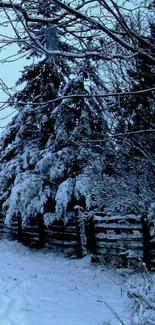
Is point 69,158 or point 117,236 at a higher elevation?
point 69,158

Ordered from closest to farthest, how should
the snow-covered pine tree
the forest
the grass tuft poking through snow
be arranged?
the grass tuft poking through snow < the forest < the snow-covered pine tree

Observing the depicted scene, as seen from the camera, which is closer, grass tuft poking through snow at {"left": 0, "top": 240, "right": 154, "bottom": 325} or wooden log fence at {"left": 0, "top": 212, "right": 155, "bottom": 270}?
grass tuft poking through snow at {"left": 0, "top": 240, "right": 154, "bottom": 325}

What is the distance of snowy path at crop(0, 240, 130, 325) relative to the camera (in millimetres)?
6129

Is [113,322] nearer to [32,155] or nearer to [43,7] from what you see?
[43,7]

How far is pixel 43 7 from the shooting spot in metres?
4.23

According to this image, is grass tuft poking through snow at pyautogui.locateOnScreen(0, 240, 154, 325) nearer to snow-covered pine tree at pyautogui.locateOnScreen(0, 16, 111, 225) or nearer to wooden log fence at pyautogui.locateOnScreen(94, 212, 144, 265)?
wooden log fence at pyautogui.locateOnScreen(94, 212, 144, 265)

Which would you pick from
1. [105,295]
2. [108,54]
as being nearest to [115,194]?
[105,295]

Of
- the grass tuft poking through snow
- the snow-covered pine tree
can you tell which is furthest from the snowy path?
the snow-covered pine tree

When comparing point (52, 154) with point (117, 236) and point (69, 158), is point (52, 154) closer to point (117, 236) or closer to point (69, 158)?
point (69, 158)

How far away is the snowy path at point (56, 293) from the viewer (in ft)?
20.1

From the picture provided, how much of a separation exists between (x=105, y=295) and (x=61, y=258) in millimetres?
4572

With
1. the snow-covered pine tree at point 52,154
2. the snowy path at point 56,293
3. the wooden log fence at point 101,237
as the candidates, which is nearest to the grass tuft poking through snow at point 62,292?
the snowy path at point 56,293

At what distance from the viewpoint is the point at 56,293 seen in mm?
7973

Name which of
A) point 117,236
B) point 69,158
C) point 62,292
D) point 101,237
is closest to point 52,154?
point 69,158
